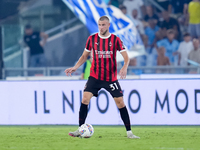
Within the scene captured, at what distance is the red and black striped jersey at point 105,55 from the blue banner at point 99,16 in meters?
5.83

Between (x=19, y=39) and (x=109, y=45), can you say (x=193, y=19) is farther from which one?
(x=109, y=45)

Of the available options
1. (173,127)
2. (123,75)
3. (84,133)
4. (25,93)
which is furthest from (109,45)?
(25,93)

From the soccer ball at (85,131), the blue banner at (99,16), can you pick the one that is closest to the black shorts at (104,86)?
the soccer ball at (85,131)

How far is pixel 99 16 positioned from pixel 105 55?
629cm

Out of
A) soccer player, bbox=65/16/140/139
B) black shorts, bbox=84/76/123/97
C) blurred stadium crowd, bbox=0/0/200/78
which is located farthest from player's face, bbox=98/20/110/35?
blurred stadium crowd, bbox=0/0/200/78

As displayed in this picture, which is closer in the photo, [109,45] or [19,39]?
[109,45]

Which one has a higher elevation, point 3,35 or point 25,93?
point 3,35

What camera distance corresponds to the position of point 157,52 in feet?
41.9

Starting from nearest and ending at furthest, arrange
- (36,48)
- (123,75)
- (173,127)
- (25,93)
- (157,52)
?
(123,75), (173,127), (25,93), (157,52), (36,48)

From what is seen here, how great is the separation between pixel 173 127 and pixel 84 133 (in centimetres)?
297

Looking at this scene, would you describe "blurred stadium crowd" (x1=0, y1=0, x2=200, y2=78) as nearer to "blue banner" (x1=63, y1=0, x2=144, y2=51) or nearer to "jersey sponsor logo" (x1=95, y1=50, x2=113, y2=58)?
"blue banner" (x1=63, y1=0, x2=144, y2=51)

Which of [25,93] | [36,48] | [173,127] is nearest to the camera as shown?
[173,127]

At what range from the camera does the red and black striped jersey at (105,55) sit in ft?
21.0

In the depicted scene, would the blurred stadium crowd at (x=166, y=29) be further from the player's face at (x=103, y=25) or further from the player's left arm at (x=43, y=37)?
the player's face at (x=103, y=25)
